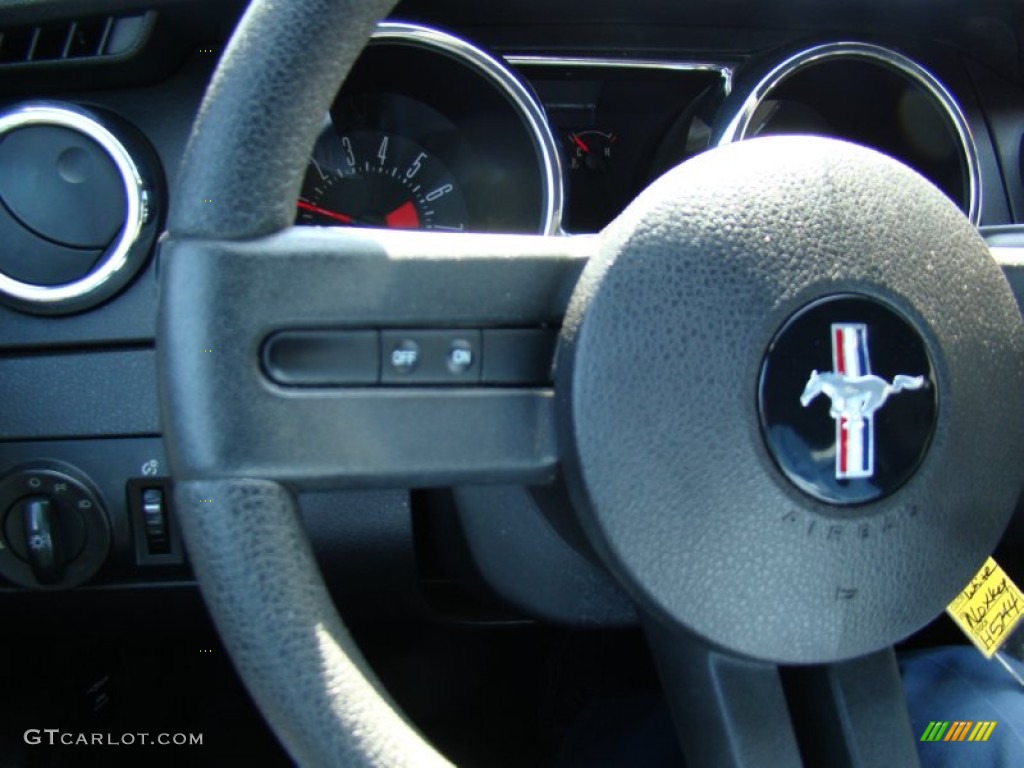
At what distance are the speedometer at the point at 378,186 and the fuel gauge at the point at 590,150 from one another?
0.16 meters

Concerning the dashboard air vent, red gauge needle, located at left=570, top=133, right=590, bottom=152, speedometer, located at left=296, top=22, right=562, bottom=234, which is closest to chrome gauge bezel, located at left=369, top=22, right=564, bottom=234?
speedometer, located at left=296, top=22, right=562, bottom=234

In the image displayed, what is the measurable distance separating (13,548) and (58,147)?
1.38ft

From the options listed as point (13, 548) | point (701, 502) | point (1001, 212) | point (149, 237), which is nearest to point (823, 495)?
point (701, 502)

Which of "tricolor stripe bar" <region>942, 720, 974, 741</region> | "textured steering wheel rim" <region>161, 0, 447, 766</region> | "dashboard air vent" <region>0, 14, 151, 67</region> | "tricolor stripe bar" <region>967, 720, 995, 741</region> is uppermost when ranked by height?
"dashboard air vent" <region>0, 14, 151, 67</region>

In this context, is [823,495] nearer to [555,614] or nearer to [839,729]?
[839,729]

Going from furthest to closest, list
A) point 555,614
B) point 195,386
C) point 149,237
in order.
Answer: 1. point 149,237
2. point 555,614
3. point 195,386

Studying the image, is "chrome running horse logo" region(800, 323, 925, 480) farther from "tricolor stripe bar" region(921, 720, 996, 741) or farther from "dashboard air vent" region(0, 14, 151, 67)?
"dashboard air vent" region(0, 14, 151, 67)

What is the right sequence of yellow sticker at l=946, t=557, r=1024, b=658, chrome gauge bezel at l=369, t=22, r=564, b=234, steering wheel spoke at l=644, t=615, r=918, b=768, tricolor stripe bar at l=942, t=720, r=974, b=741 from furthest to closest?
chrome gauge bezel at l=369, t=22, r=564, b=234, tricolor stripe bar at l=942, t=720, r=974, b=741, yellow sticker at l=946, t=557, r=1024, b=658, steering wheel spoke at l=644, t=615, r=918, b=768

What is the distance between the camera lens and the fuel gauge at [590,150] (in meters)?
1.48

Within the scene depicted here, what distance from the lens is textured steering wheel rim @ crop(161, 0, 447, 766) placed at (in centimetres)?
57

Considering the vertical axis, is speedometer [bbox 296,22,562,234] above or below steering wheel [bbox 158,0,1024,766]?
above

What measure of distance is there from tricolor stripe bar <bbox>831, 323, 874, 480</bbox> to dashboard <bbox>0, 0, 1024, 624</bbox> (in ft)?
0.95

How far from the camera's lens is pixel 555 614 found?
36.8 inches

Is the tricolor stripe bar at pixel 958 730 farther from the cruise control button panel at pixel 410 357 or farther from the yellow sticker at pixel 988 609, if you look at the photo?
the cruise control button panel at pixel 410 357
